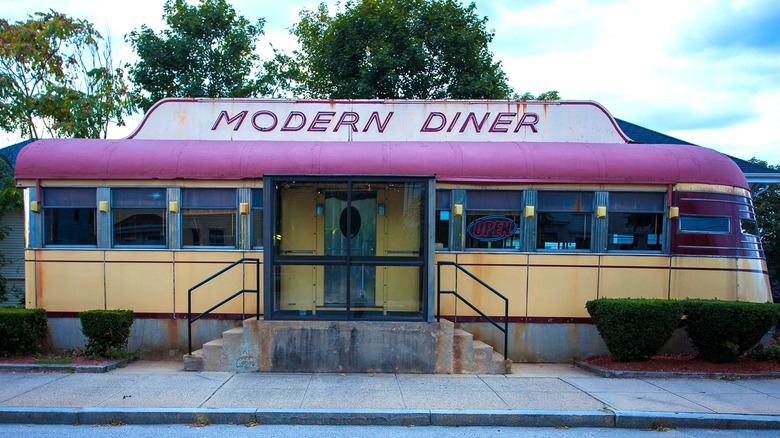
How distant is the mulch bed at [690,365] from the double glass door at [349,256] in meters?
3.12

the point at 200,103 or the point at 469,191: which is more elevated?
the point at 200,103

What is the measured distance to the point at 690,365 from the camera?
7887 millimetres

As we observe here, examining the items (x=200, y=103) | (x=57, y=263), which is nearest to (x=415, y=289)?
(x=200, y=103)

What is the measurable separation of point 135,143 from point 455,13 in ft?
43.7

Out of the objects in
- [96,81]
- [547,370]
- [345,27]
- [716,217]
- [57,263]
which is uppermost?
[345,27]

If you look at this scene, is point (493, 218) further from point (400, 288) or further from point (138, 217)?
point (138, 217)

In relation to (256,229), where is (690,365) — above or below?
below

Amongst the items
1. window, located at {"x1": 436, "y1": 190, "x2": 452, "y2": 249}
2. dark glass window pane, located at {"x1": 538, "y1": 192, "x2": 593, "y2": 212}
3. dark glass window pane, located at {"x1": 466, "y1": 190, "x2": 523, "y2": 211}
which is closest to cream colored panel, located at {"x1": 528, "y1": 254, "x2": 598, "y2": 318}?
dark glass window pane, located at {"x1": 538, "y1": 192, "x2": 593, "y2": 212}

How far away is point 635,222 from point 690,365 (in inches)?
92.8

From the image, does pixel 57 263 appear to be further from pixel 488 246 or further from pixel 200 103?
pixel 488 246

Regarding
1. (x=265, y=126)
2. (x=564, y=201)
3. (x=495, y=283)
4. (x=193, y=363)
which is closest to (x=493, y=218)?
(x=495, y=283)

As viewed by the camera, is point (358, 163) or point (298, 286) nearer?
point (298, 286)

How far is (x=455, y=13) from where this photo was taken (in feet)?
60.4

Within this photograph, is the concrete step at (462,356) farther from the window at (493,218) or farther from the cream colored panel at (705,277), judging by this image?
the cream colored panel at (705,277)
